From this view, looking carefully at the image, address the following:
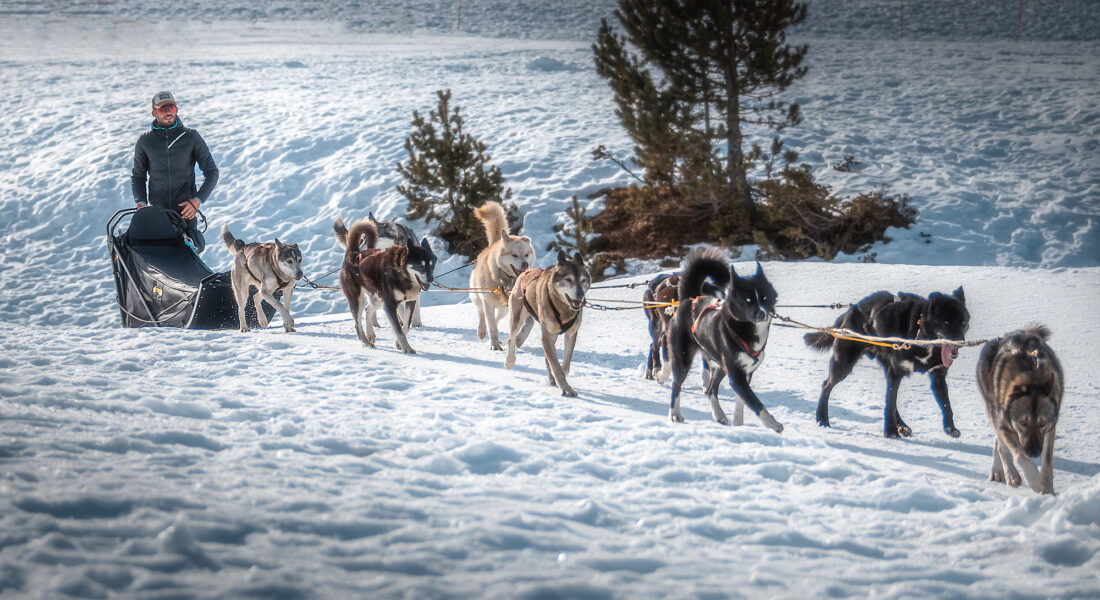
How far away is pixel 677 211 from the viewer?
40.8ft

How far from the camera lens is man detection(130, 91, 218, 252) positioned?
7.35m

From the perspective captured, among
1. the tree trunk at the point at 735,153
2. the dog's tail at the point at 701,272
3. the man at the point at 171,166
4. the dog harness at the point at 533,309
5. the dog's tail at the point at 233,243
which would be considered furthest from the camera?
the tree trunk at the point at 735,153

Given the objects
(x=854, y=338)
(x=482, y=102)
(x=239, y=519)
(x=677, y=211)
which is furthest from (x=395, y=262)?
(x=482, y=102)

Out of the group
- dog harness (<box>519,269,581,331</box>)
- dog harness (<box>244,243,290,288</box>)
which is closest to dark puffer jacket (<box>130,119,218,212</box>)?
dog harness (<box>244,243,290,288</box>)

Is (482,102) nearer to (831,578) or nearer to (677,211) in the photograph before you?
(677,211)

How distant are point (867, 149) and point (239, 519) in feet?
51.7

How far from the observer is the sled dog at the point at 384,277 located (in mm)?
6520

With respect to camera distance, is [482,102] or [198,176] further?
[482,102]

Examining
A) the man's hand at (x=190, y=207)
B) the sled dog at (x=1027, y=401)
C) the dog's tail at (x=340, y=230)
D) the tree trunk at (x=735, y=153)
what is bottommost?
the sled dog at (x=1027, y=401)

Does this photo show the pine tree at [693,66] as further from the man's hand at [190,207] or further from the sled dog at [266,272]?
the man's hand at [190,207]

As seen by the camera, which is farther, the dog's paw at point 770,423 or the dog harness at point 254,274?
the dog harness at point 254,274

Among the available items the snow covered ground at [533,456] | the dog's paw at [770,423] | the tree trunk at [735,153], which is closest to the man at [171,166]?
the snow covered ground at [533,456]

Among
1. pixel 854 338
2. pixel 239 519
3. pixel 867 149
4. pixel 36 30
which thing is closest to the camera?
pixel 239 519

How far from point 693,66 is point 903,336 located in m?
8.17
